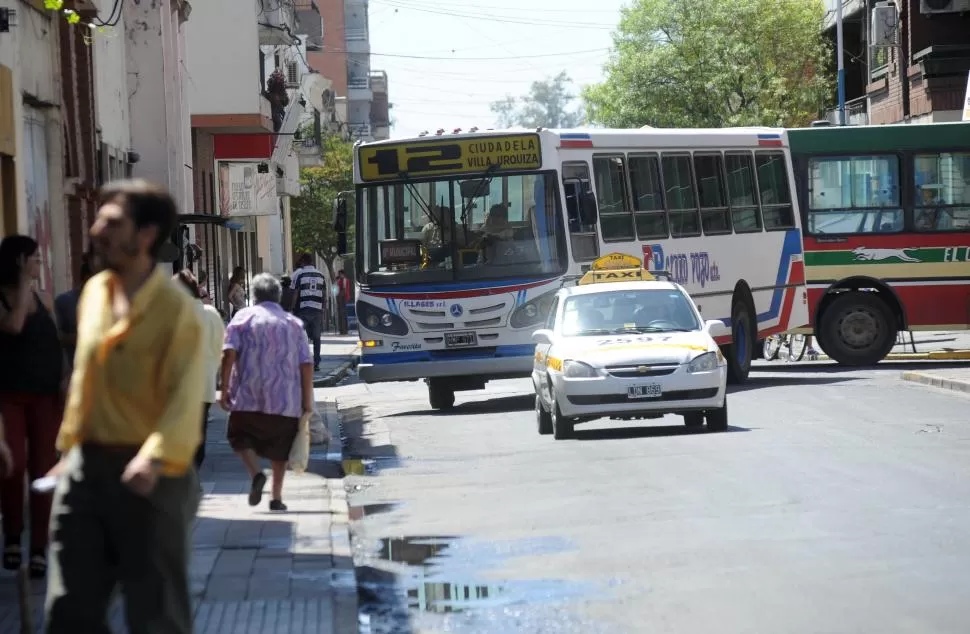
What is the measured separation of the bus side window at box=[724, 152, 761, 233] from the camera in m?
26.4

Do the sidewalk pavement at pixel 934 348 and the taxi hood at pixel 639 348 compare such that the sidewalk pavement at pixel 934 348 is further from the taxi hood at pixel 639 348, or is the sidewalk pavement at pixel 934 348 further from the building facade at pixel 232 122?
the taxi hood at pixel 639 348

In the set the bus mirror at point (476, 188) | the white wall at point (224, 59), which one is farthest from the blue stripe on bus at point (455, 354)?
the white wall at point (224, 59)

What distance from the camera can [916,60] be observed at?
45500 mm

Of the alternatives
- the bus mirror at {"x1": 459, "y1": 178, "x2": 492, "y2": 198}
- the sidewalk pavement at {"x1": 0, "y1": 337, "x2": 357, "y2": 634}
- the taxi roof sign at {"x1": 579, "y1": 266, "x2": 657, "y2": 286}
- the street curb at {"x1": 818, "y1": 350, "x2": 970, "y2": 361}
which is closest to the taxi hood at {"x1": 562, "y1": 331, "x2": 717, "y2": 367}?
the sidewalk pavement at {"x1": 0, "y1": 337, "x2": 357, "y2": 634}

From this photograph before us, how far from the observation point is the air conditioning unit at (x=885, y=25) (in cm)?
4688

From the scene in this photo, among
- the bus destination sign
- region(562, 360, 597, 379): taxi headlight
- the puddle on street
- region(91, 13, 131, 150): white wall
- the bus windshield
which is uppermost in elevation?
region(91, 13, 131, 150): white wall

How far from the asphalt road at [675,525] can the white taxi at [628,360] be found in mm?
345

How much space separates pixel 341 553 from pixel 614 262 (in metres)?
13.1

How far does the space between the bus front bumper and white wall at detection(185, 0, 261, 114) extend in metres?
18.0

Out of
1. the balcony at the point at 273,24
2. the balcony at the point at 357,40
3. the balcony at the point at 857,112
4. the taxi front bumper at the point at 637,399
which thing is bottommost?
the taxi front bumper at the point at 637,399

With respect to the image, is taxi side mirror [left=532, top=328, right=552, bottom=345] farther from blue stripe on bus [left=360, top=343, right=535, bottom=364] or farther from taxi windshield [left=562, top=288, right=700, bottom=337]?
blue stripe on bus [left=360, top=343, right=535, bottom=364]

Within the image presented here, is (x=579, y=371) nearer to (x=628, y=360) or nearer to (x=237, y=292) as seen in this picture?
(x=628, y=360)

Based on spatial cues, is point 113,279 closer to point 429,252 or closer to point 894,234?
point 429,252

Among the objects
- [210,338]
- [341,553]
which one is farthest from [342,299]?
[341,553]
